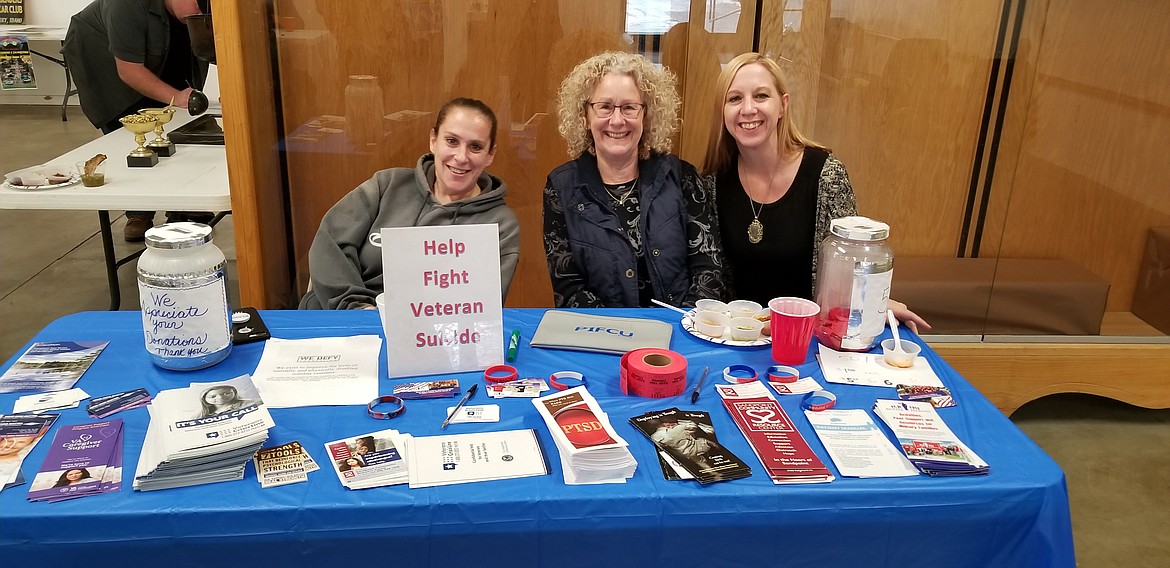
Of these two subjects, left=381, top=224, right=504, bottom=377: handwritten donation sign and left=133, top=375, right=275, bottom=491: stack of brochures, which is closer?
left=133, top=375, right=275, bottom=491: stack of brochures

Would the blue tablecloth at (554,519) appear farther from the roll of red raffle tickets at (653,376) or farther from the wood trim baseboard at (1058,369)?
the wood trim baseboard at (1058,369)

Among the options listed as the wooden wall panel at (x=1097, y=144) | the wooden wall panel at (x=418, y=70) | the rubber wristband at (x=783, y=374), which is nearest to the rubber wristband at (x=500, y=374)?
the rubber wristband at (x=783, y=374)

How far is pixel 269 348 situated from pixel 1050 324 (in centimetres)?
270

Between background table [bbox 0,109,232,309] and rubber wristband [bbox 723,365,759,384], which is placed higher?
background table [bbox 0,109,232,309]

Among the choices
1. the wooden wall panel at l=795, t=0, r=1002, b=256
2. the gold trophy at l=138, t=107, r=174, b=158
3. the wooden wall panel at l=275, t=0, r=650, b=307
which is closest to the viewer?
the wooden wall panel at l=275, t=0, r=650, b=307

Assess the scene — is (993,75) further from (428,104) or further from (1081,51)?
(428,104)

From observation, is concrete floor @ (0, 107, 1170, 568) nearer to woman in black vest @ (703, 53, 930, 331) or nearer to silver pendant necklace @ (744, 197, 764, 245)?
woman in black vest @ (703, 53, 930, 331)

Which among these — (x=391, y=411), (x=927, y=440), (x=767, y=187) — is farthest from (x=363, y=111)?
(x=927, y=440)

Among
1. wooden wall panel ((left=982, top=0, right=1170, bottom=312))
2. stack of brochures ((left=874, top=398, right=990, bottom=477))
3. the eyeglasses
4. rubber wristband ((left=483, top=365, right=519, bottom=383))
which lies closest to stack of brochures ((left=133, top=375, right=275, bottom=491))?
rubber wristband ((left=483, top=365, right=519, bottom=383))

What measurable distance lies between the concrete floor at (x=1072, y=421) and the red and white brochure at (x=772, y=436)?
1.37 meters

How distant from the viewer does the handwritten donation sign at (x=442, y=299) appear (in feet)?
Answer: 4.72

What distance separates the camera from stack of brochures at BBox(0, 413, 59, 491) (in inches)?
44.9

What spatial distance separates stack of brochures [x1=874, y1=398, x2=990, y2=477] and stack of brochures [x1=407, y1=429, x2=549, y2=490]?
0.58 m

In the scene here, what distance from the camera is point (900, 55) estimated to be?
115 inches
